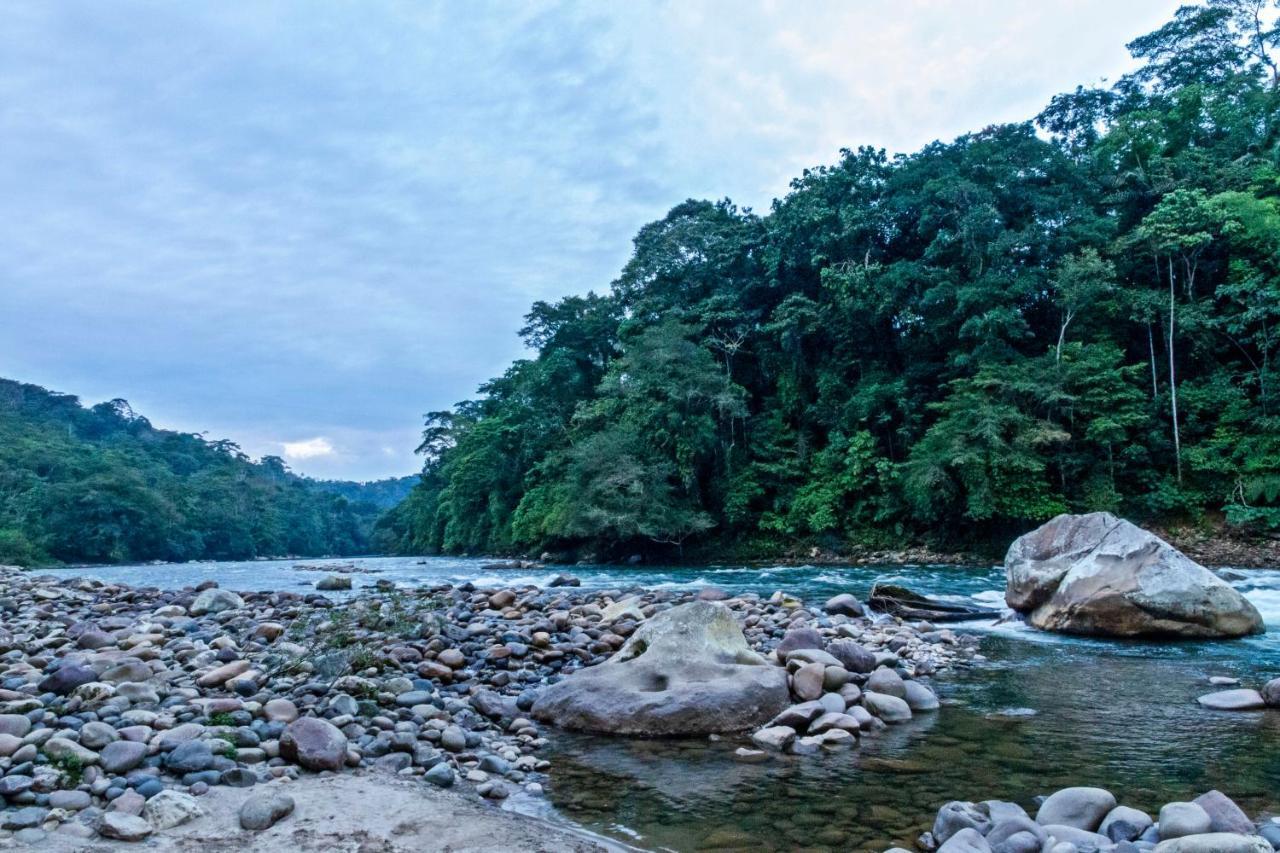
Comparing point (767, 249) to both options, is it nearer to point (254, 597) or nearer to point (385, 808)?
point (254, 597)

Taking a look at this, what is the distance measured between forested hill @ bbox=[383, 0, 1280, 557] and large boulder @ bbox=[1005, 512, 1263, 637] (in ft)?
37.4

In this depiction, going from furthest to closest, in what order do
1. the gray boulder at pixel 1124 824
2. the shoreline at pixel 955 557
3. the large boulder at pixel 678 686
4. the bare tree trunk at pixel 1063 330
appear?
the bare tree trunk at pixel 1063 330, the shoreline at pixel 955 557, the large boulder at pixel 678 686, the gray boulder at pixel 1124 824

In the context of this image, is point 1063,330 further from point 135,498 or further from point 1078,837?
point 135,498

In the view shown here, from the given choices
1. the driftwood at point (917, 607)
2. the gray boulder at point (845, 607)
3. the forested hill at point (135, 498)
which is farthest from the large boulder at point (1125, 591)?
the forested hill at point (135, 498)

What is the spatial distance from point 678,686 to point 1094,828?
286 cm

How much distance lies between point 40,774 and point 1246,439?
24.4m

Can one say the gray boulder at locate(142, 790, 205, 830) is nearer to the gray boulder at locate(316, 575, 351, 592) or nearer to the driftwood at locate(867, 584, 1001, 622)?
the driftwood at locate(867, 584, 1001, 622)

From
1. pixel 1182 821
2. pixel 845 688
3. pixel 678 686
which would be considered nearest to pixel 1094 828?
pixel 1182 821

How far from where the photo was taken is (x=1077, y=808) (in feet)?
11.6

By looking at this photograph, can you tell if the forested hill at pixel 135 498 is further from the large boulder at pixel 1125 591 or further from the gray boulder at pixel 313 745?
the large boulder at pixel 1125 591

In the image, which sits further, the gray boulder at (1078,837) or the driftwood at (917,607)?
the driftwood at (917,607)

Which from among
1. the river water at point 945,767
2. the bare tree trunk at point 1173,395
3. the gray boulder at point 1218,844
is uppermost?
the bare tree trunk at point 1173,395

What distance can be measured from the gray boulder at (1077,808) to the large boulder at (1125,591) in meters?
5.99

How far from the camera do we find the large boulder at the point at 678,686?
17.6ft
